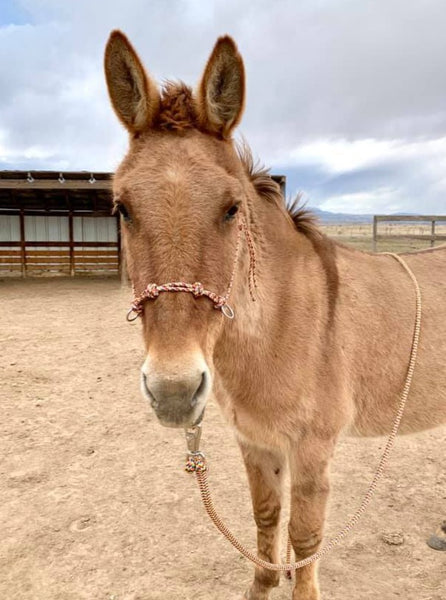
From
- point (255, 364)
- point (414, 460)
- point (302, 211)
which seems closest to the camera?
point (255, 364)

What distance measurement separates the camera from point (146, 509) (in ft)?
12.5

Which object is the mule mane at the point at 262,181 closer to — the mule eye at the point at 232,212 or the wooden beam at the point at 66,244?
the mule eye at the point at 232,212

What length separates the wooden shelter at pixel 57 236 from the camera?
19.0 meters

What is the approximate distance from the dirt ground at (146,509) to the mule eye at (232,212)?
2.56 metres

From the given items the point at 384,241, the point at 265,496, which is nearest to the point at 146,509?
the point at 265,496

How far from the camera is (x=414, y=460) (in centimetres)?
464

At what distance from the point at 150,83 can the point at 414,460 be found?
14.6 feet

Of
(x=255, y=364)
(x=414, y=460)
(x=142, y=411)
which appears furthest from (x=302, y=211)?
(x=142, y=411)

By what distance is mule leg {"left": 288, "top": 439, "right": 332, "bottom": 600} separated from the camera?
2.45 metres

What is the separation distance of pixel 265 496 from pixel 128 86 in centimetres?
262

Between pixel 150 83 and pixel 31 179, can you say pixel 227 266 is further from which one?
pixel 31 179

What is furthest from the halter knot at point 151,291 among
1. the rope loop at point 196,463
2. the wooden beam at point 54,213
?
the wooden beam at point 54,213

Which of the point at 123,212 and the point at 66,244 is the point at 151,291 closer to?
the point at 123,212

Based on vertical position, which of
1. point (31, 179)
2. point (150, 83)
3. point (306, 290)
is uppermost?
point (31, 179)
